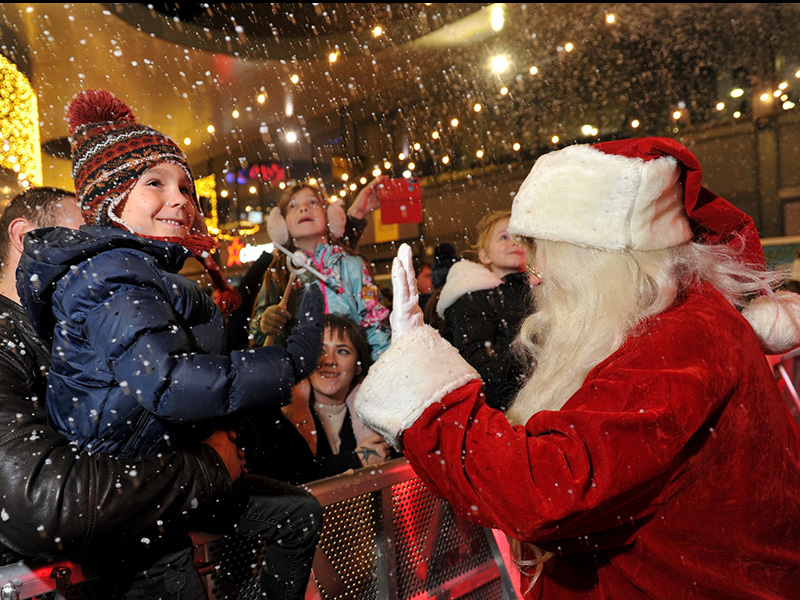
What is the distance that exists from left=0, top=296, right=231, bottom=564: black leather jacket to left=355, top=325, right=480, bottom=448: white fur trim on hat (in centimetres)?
48

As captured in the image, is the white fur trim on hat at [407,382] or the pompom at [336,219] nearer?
the white fur trim on hat at [407,382]

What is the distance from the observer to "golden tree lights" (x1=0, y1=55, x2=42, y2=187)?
275cm

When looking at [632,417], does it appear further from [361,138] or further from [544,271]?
[361,138]

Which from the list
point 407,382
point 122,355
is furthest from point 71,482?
point 407,382

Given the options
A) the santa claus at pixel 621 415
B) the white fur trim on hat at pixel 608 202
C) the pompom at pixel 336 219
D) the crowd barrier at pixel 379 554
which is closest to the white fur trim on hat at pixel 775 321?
the santa claus at pixel 621 415

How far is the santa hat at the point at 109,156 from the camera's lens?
5.22ft

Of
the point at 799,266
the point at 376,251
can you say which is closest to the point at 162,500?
the point at 799,266

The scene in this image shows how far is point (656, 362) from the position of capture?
1093mm

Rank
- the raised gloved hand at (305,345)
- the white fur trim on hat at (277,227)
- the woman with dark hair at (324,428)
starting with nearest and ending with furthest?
the raised gloved hand at (305,345) → the woman with dark hair at (324,428) → the white fur trim on hat at (277,227)

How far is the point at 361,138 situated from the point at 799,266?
190 inches

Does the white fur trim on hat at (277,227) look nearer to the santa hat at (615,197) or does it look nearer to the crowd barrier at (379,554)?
the crowd barrier at (379,554)

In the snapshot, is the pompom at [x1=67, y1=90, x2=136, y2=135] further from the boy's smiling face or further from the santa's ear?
the santa's ear

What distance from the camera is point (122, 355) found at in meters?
1.23

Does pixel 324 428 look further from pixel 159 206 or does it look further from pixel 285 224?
pixel 159 206
